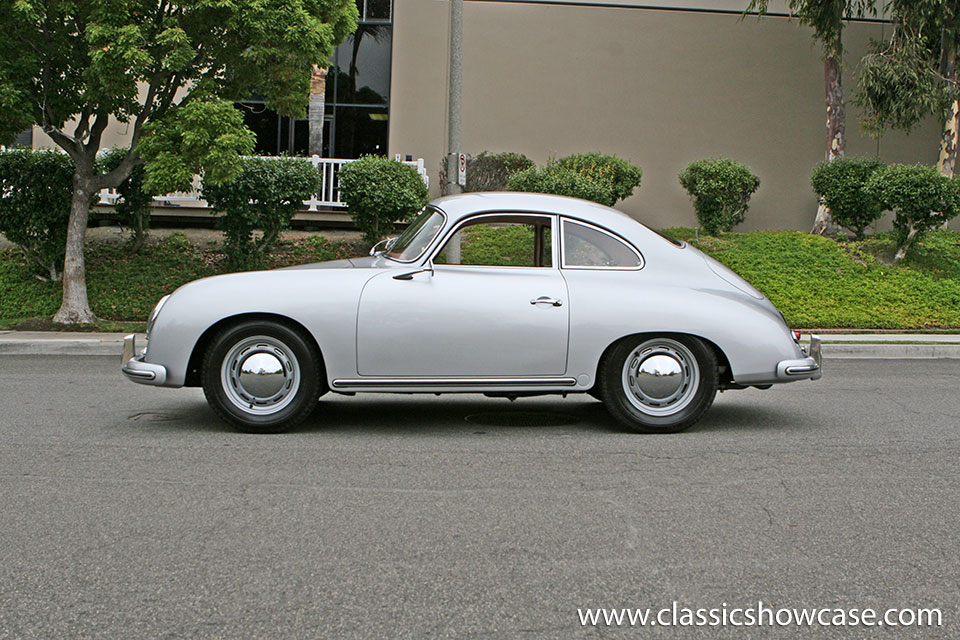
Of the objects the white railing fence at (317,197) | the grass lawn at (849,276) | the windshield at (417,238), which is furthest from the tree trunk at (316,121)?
the windshield at (417,238)

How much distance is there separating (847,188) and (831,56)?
9.33 ft

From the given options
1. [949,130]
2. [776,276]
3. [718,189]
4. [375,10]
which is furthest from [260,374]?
[375,10]

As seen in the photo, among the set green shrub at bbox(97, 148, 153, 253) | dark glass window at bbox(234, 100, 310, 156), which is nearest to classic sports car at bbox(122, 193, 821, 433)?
green shrub at bbox(97, 148, 153, 253)

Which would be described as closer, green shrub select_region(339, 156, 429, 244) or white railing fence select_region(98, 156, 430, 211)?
green shrub select_region(339, 156, 429, 244)

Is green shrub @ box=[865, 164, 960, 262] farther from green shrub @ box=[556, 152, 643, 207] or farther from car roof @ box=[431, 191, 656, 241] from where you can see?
car roof @ box=[431, 191, 656, 241]

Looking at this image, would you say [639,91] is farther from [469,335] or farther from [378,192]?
[469,335]

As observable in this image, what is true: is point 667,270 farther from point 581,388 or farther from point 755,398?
point 755,398

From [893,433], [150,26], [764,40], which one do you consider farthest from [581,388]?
[764,40]

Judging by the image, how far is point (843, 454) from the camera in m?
6.37

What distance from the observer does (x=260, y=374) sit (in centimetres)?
658

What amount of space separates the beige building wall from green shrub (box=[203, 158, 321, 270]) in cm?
648

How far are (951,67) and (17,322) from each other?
17199 mm

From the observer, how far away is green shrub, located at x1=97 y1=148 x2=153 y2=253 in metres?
16.1

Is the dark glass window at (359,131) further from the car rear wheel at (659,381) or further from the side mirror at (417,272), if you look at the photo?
the car rear wheel at (659,381)
